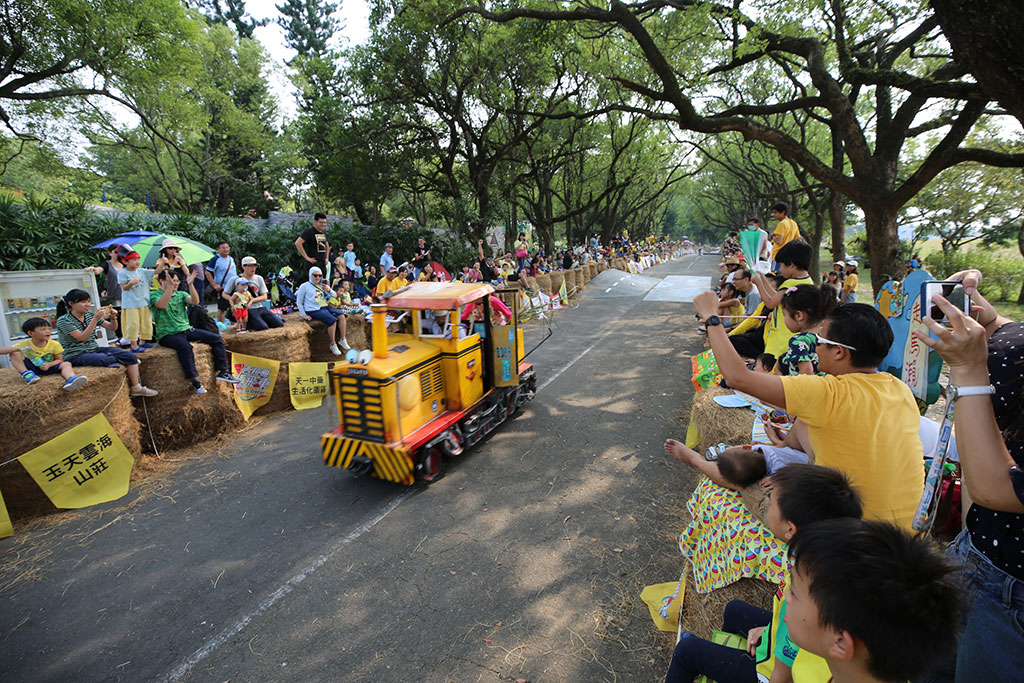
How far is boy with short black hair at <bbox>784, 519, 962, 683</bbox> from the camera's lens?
131 cm

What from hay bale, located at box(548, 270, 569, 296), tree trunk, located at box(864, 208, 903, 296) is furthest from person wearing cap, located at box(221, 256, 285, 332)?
hay bale, located at box(548, 270, 569, 296)

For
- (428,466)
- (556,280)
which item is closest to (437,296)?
(428,466)

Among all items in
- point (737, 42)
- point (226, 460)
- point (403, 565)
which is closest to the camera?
point (403, 565)

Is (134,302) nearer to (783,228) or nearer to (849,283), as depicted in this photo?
(783,228)

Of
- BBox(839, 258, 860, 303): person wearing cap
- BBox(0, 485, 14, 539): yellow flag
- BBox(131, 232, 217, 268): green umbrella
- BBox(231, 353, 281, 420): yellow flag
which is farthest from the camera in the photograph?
BBox(839, 258, 860, 303): person wearing cap

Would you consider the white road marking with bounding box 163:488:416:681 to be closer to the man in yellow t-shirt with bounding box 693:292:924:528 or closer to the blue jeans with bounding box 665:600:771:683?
the blue jeans with bounding box 665:600:771:683

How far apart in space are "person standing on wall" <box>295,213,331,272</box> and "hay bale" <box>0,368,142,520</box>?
15.4ft

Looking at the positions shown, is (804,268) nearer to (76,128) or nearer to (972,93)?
(972,93)

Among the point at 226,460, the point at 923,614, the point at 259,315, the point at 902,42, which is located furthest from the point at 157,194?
the point at 923,614

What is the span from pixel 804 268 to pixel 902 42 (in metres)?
8.01

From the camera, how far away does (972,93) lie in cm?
→ 602

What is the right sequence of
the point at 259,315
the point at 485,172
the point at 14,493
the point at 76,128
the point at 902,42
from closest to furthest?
the point at 14,493 < the point at 259,315 < the point at 902,42 < the point at 485,172 < the point at 76,128

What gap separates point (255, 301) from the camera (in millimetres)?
8547

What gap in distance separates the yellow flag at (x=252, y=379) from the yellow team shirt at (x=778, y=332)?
742 centimetres
